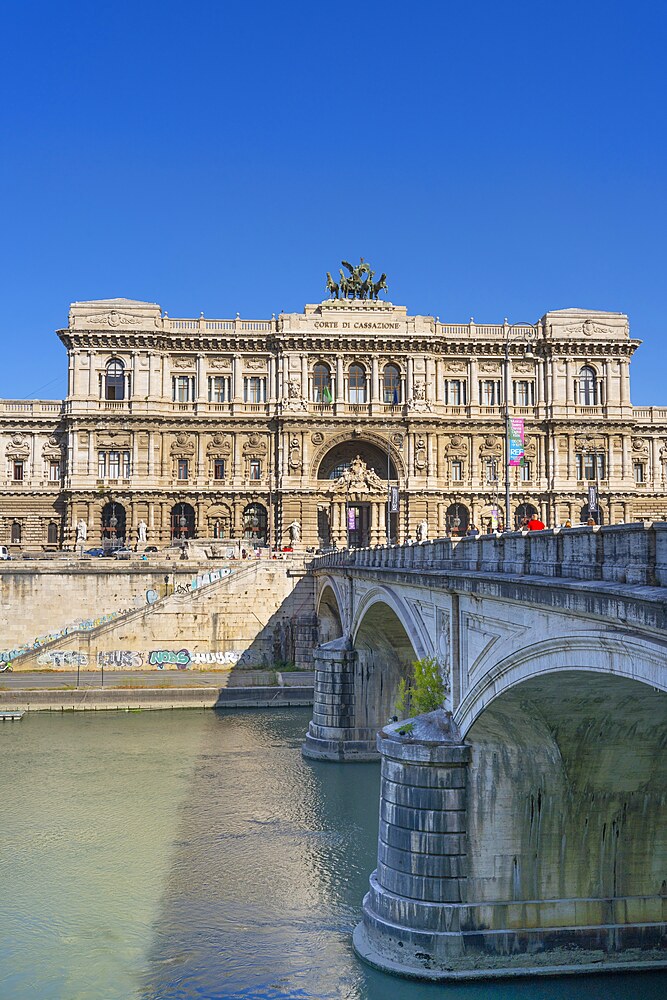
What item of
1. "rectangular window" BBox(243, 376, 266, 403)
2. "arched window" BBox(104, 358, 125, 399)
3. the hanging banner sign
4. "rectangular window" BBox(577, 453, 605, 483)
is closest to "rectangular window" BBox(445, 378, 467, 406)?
"rectangular window" BBox(577, 453, 605, 483)

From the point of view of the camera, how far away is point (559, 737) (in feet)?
63.6

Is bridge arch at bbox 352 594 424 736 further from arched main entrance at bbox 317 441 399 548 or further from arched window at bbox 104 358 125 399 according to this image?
arched window at bbox 104 358 125 399

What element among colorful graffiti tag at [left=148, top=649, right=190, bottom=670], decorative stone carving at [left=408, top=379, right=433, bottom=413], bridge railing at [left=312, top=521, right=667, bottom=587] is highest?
decorative stone carving at [left=408, top=379, right=433, bottom=413]

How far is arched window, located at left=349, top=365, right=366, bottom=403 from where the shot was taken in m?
79.2

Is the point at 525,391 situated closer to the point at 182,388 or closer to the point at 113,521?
the point at 182,388

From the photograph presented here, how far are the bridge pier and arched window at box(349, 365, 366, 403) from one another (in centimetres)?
6020

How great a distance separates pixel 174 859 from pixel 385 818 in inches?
379

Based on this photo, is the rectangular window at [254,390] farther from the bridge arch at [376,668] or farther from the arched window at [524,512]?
the bridge arch at [376,668]

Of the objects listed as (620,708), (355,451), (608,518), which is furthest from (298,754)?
(608,518)

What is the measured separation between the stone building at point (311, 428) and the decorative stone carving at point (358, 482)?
0.12 meters

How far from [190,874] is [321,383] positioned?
56.5m

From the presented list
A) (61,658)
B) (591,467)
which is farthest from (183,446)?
(591,467)

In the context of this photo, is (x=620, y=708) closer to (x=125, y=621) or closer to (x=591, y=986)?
(x=591, y=986)

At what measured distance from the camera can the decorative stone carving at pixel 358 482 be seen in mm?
76562
